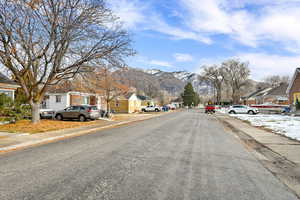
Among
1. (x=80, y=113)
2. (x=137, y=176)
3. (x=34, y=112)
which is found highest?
(x=34, y=112)

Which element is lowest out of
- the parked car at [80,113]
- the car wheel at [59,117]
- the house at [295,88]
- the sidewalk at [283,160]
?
the sidewalk at [283,160]

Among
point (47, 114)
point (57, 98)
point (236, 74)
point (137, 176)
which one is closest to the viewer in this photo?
point (137, 176)

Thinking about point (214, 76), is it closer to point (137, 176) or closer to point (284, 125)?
point (284, 125)

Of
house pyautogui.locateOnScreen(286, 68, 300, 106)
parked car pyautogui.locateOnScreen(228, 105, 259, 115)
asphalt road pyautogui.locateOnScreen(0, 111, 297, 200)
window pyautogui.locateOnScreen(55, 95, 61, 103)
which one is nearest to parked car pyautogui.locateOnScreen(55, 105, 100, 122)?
asphalt road pyautogui.locateOnScreen(0, 111, 297, 200)

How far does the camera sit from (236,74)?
7438 centimetres

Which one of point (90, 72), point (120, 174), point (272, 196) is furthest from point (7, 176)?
point (90, 72)

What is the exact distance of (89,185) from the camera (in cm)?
473

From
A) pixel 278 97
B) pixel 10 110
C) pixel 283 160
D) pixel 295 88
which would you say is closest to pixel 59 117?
pixel 10 110

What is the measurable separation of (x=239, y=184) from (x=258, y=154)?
12.6ft

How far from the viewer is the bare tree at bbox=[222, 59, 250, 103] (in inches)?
2886

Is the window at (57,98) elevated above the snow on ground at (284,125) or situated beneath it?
elevated above

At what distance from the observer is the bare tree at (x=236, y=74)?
7331cm

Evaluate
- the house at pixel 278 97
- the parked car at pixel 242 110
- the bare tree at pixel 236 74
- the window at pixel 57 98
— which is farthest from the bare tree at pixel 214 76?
the window at pixel 57 98

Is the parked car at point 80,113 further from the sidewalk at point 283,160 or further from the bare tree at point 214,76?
the bare tree at point 214,76
